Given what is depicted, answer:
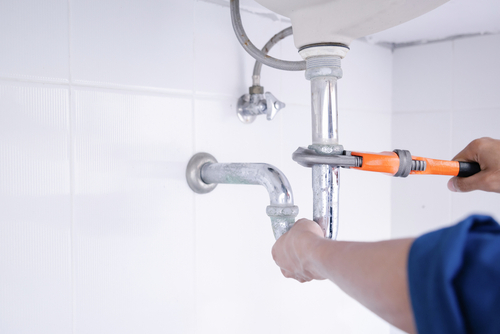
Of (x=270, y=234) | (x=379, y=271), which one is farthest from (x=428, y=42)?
(x=379, y=271)

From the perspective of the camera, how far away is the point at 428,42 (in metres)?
0.99

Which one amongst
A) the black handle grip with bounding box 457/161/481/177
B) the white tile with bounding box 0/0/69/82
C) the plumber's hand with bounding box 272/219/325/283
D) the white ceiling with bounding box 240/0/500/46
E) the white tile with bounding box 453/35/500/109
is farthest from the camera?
the white tile with bounding box 453/35/500/109

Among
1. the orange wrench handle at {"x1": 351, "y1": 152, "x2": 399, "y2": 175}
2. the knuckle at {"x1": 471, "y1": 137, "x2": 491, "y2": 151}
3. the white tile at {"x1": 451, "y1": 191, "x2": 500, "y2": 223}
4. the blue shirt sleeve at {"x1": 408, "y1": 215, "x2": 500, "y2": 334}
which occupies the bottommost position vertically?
the white tile at {"x1": 451, "y1": 191, "x2": 500, "y2": 223}

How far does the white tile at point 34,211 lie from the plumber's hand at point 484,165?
0.56 metres

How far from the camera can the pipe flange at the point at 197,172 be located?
655 millimetres

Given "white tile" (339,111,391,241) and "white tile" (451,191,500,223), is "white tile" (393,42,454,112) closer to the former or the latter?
"white tile" (339,111,391,241)

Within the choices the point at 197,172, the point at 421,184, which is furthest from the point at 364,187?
the point at 197,172

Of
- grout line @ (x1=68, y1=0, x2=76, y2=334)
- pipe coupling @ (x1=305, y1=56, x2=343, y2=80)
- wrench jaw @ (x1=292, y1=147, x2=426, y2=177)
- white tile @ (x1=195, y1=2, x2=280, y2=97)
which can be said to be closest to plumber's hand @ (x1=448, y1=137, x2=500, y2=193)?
wrench jaw @ (x1=292, y1=147, x2=426, y2=177)

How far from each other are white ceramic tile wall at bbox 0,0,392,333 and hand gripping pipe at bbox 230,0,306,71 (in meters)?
0.07

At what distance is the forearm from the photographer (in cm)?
27

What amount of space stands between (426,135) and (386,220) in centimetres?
23

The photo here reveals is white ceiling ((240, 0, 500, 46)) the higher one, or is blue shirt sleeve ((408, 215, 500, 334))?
white ceiling ((240, 0, 500, 46))

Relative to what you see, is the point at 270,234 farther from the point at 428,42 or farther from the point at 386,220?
the point at 428,42

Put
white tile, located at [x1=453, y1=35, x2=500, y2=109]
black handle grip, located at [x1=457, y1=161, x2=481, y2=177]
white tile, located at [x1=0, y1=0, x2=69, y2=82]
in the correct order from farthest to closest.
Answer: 1. white tile, located at [x1=453, y1=35, x2=500, y2=109]
2. black handle grip, located at [x1=457, y1=161, x2=481, y2=177]
3. white tile, located at [x1=0, y1=0, x2=69, y2=82]
